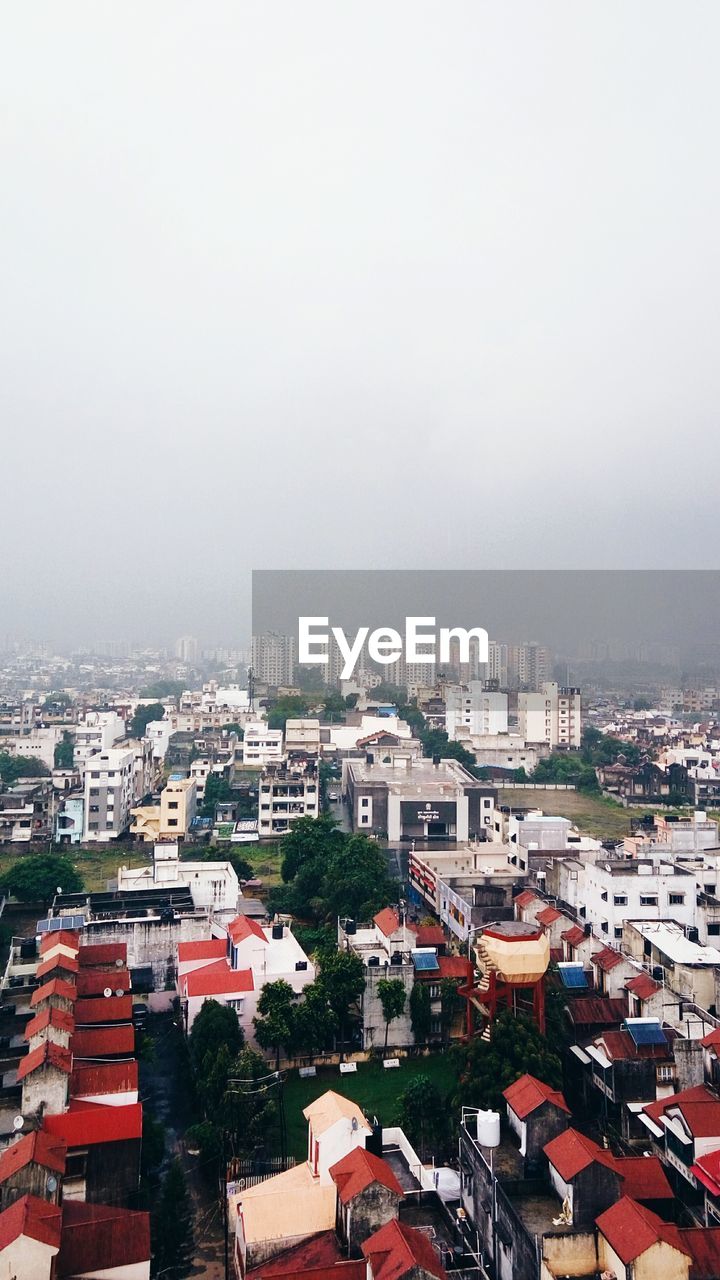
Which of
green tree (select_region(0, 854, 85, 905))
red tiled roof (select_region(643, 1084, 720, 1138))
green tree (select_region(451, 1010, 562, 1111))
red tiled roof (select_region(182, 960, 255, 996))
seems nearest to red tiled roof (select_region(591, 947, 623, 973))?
green tree (select_region(451, 1010, 562, 1111))

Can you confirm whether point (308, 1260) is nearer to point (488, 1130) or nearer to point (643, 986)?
point (488, 1130)

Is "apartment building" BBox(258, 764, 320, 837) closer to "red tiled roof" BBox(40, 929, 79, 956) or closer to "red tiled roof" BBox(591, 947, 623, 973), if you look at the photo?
"red tiled roof" BBox(40, 929, 79, 956)

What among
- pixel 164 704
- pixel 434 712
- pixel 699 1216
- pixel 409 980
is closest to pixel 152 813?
pixel 409 980

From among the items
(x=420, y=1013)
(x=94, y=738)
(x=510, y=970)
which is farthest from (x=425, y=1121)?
(x=94, y=738)

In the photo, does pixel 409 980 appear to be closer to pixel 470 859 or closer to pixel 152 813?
pixel 470 859

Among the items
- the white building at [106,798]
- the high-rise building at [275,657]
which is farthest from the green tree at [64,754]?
the high-rise building at [275,657]
